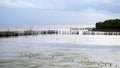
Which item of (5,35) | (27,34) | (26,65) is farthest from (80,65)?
(27,34)

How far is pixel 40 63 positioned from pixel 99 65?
6.85 metres

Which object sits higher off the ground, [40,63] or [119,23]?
[119,23]

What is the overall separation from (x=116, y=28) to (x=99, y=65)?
323 ft

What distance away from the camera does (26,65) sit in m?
28.5

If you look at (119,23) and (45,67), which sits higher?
(119,23)

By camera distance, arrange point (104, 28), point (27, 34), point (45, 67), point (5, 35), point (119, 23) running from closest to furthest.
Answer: point (45, 67) < point (5, 35) < point (27, 34) < point (119, 23) < point (104, 28)

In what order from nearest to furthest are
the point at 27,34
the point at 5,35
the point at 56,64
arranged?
1. the point at 56,64
2. the point at 5,35
3. the point at 27,34

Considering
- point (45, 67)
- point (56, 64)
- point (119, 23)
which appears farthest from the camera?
point (119, 23)

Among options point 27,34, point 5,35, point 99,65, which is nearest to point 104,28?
point 27,34

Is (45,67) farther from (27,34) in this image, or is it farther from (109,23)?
(109,23)

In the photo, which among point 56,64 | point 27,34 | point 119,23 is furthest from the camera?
point 119,23

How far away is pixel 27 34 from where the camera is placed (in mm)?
101500

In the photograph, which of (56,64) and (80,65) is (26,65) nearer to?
(56,64)

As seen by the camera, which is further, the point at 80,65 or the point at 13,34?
the point at 13,34
